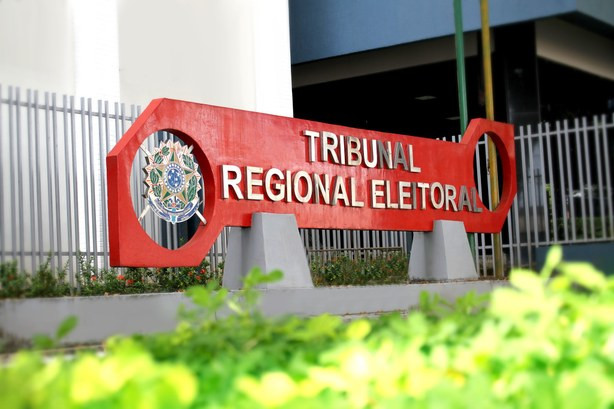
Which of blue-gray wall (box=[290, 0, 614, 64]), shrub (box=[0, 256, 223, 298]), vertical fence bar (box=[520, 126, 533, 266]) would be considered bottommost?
shrub (box=[0, 256, 223, 298])

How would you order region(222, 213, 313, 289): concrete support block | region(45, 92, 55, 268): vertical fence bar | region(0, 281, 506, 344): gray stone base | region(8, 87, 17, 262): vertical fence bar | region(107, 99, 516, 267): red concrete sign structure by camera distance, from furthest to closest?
region(222, 213, 313, 289): concrete support block, region(45, 92, 55, 268): vertical fence bar, region(107, 99, 516, 267): red concrete sign structure, region(8, 87, 17, 262): vertical fence bar, region(0, 281, 506, 344): gray stone base

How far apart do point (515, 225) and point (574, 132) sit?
2.48 m

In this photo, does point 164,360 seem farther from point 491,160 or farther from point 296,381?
point 491,160

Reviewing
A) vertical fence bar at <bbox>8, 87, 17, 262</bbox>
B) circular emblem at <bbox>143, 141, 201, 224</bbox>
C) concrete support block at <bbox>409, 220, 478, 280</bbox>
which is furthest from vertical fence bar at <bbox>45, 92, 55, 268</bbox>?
concrete support block at <bbox>409, 220, 478, 280</bbox>

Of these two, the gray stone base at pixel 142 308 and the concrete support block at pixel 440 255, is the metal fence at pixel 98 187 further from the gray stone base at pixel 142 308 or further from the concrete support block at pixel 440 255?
the concrete support block at pixel 440 255

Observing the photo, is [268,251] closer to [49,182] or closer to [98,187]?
[49,182]

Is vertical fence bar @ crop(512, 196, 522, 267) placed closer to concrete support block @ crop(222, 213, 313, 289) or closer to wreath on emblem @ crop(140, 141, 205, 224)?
concrete support block @ crop(222, 213, 313, 289)

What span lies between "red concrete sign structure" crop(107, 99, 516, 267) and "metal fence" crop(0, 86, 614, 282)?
771 millimetres

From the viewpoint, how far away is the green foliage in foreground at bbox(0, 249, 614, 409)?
78.2 inches

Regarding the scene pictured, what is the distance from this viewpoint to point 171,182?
37.1 ft

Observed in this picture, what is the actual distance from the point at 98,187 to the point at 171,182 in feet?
8.89

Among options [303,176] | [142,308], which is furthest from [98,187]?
[142,308]

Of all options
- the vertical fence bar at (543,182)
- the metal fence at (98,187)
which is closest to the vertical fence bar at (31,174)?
the metal fence at (98,187)

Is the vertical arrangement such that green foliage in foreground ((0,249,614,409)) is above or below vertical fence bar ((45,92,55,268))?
below
